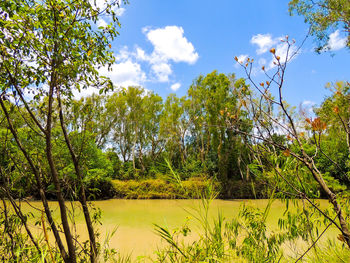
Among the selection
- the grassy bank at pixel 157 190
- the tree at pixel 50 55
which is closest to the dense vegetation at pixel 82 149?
the tree at pixel 50 55

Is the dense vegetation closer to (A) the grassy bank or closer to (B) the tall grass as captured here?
(B) the tall grass

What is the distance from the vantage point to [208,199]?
4.36ft

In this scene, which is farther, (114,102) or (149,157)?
(149,157)

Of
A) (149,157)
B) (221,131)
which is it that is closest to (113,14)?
(221,131)

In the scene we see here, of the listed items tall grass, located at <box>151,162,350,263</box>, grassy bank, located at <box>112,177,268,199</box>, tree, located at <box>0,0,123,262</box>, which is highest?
tree, located at <box>0,0,123,262</box>

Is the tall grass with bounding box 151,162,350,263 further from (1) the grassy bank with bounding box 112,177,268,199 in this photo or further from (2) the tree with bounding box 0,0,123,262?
(1) the grassy bank with bounding box 112,177,268,199

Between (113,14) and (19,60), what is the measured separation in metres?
0.74

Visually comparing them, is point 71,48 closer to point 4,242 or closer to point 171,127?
point 4,242

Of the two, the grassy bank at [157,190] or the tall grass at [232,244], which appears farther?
the grassy bank at [157,190]

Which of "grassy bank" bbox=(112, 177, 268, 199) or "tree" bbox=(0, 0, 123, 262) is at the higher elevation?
"tree" bbox=(0, 0, 123, 262)

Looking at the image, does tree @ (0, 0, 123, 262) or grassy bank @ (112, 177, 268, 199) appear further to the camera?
grassy bank @ (112, 177, 268, 199)

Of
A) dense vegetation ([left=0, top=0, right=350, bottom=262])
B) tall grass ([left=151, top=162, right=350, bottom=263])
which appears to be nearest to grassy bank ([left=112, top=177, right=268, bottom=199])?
dense vegetation ([left=0, top=0, right=350, bottom=262])

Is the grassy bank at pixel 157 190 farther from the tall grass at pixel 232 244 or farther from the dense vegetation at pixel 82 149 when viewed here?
the tall grass at pixel 232 244

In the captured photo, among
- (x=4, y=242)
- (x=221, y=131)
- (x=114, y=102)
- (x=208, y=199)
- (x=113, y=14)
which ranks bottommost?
(x=4, y=242)
